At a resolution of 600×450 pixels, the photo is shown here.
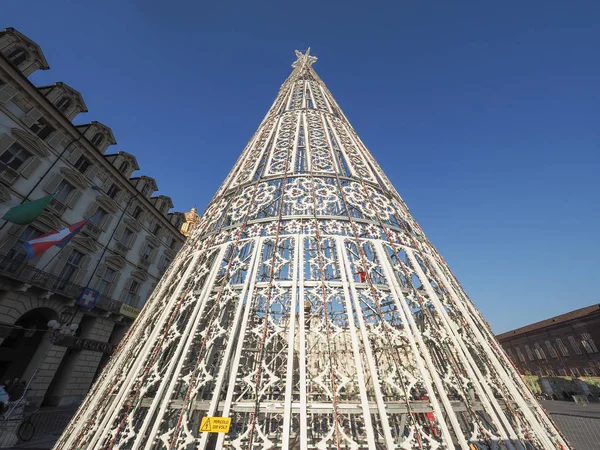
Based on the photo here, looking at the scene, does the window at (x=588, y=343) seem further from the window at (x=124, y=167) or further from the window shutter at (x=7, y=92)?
Result: the window shutter at (x=7, y=92)

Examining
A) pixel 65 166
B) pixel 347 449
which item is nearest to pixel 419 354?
pixel 347 449

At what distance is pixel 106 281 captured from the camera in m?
18.5

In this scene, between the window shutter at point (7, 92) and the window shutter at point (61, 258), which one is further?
the window shutter at point (61, 258)

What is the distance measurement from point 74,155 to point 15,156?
3.37 metres

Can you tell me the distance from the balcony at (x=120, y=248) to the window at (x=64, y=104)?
30.8ft

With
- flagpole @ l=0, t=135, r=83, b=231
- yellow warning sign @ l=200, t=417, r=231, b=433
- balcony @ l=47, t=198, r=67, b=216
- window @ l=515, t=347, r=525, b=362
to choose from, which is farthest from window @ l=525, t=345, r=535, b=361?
flagpole @ l=0, t=135, r=83, b=231

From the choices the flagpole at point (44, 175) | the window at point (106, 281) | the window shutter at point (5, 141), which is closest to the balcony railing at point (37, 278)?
the window at point (106, 281)

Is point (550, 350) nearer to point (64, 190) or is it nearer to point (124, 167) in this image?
point (124, 167)

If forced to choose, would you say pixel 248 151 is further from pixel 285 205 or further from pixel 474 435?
pixel 474 435

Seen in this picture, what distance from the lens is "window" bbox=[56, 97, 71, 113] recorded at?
17188mm

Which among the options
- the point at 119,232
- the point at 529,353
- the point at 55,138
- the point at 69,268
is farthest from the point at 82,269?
the point at 529,353

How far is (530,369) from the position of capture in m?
43.6

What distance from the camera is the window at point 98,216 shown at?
719 inches

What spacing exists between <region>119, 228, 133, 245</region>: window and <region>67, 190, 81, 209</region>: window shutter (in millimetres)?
4267
